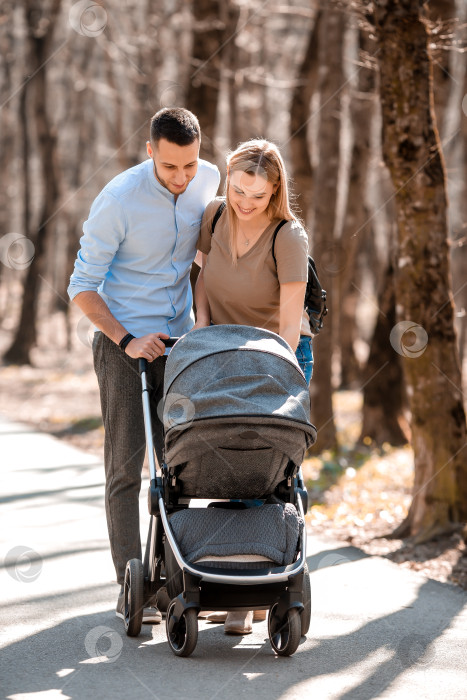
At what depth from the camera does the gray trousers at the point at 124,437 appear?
5.14 m

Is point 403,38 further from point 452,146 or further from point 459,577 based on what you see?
point 452,146

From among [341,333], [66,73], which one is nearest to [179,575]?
[341,333]

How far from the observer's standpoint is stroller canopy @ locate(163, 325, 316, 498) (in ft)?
14.1

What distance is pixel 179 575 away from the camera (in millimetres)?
4387

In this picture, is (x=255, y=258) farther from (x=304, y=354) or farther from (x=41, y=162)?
(x=41, y=162)

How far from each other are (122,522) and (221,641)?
29.5 inches

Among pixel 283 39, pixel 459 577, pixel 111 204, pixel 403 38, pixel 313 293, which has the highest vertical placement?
pixel 283 39

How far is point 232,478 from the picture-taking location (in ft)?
14.7

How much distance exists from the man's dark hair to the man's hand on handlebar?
908mm

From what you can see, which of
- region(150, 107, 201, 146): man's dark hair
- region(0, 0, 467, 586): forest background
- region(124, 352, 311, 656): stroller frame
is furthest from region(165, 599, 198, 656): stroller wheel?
region(0, 0, 467, 586): forest background

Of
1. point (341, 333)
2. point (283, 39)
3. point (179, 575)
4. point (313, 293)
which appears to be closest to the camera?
point (179, 575)

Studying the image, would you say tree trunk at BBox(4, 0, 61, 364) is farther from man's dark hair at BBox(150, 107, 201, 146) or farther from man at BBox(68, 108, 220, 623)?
man's dark hair at BBox(150, 107, 201, 146)

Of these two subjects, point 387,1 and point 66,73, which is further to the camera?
point 66,73

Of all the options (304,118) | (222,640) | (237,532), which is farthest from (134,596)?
(304,118)
